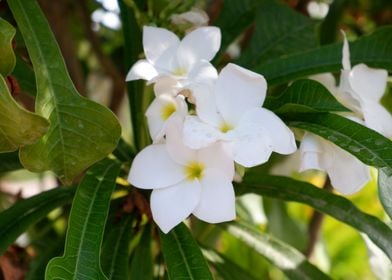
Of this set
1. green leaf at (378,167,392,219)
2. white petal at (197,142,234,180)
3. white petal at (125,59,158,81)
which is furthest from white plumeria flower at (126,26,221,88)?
green leaf at (378,167,392,219)

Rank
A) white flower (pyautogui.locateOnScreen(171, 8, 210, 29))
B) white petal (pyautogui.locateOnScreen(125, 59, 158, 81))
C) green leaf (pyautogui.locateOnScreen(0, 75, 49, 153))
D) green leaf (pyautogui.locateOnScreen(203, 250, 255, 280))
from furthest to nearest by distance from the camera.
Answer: green leaf (pyautogui.locateOnScreen(203, 250, 255, 280))
white flower (pyautogui.locateOnScreen(171, 8, 210, 29))
white petal (pyautogui.locateOnScreen(125, 59, 158, 81))
green leaf (pyautogui.locateOnScreen(0, 75, 49, 153))

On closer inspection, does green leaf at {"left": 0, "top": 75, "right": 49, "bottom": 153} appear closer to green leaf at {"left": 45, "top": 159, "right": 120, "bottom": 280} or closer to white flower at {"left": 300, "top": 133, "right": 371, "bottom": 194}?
green leaf at {"left": 45, "top": 159, "right": 120, "bottom": 280}

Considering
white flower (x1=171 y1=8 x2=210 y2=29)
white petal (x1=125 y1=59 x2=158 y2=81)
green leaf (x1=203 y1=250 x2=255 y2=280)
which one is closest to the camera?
white petal (x1=125 y1=59 x2=158 y2=81)

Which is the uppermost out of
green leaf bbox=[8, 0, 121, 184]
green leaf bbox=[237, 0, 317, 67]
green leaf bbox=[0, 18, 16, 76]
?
green leaf bbox=[0, 18, 16, 76]

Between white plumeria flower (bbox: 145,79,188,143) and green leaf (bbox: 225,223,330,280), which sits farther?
green leaf (bbox: 225,223,330,280)

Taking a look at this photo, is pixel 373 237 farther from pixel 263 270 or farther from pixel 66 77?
pixel 263 270

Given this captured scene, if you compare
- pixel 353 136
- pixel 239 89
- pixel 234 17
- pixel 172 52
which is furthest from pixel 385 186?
pixel 234 17

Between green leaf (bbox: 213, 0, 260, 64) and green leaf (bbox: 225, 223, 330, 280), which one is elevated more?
green leaf (bbox: 213, 0, 260, 64)

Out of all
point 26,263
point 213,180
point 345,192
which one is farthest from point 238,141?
point 26,263
